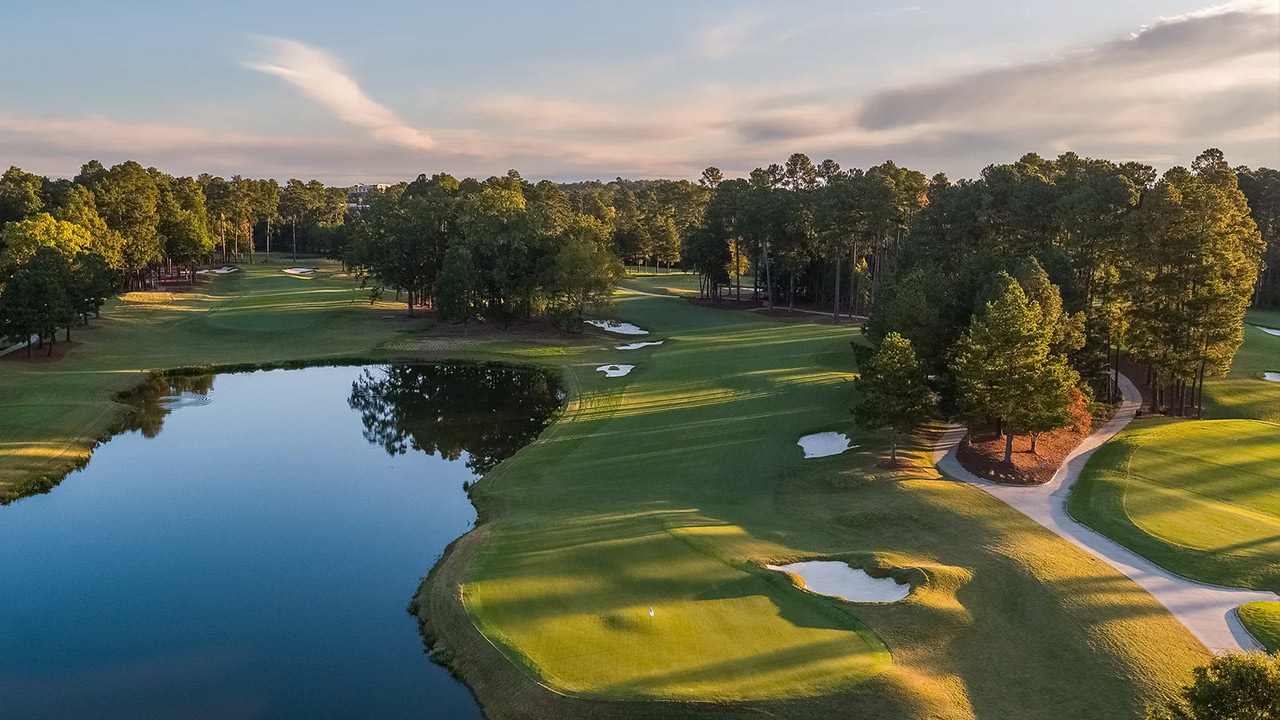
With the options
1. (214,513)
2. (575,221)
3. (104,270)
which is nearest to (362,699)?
(214,513)

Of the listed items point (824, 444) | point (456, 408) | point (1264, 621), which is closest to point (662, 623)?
point (1264, 621)

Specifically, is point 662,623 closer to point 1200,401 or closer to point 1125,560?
point 1125,560

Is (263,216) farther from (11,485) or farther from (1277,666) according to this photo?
(1277,666)

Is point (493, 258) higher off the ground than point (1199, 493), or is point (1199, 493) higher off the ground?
point (493, 258)

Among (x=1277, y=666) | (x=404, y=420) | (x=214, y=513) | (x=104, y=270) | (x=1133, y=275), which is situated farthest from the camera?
(x=104, y=270)

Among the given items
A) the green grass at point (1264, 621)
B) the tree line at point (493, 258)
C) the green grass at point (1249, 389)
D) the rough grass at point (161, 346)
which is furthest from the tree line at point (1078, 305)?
the rough grass at point (161, 346)

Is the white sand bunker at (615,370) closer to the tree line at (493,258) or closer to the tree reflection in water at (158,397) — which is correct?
the tree line at (493,258)
